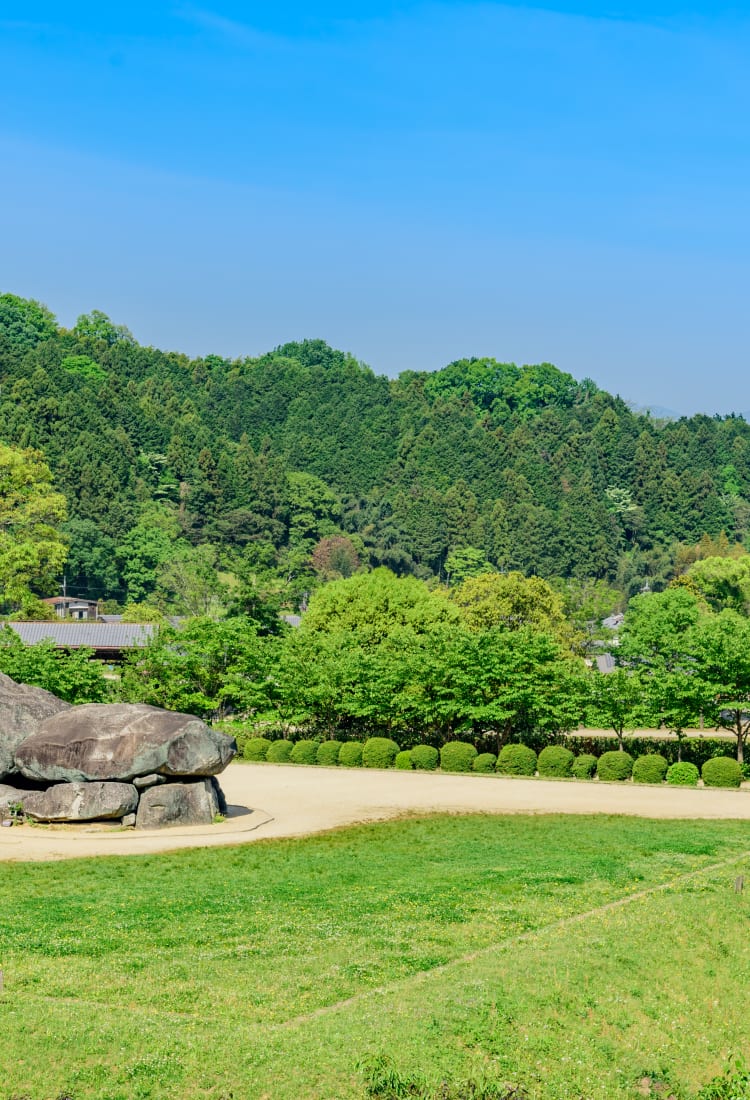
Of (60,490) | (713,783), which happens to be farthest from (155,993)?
(60,490)

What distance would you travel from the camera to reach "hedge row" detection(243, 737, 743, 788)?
3909cm

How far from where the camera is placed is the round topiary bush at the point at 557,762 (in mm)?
41156

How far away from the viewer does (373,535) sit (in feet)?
478

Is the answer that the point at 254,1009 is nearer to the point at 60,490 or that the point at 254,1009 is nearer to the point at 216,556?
the point at 216,556

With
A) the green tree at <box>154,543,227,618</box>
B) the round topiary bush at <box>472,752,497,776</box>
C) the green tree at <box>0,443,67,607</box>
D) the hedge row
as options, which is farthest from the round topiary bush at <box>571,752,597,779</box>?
the green tree at <box>0,443,67,607</box>

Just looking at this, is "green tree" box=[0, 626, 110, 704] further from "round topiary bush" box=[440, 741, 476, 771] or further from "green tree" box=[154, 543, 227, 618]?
"green tree" box=[154, 543, 227, 618]

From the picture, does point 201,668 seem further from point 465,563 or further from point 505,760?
point 465,563

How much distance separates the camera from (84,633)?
74.5m

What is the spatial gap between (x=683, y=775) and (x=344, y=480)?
129879 millimetres

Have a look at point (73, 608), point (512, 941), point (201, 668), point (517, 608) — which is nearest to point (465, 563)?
point (73, 608)

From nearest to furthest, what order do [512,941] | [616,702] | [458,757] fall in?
[512,941], [616,702], [458,757]

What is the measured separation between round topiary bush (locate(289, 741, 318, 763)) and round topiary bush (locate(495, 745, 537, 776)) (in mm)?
6945

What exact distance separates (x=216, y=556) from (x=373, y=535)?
2697 centimetres

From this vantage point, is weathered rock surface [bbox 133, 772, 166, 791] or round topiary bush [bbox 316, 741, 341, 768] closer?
weathered rock surface [bbox 133, 772, 166, 791]
